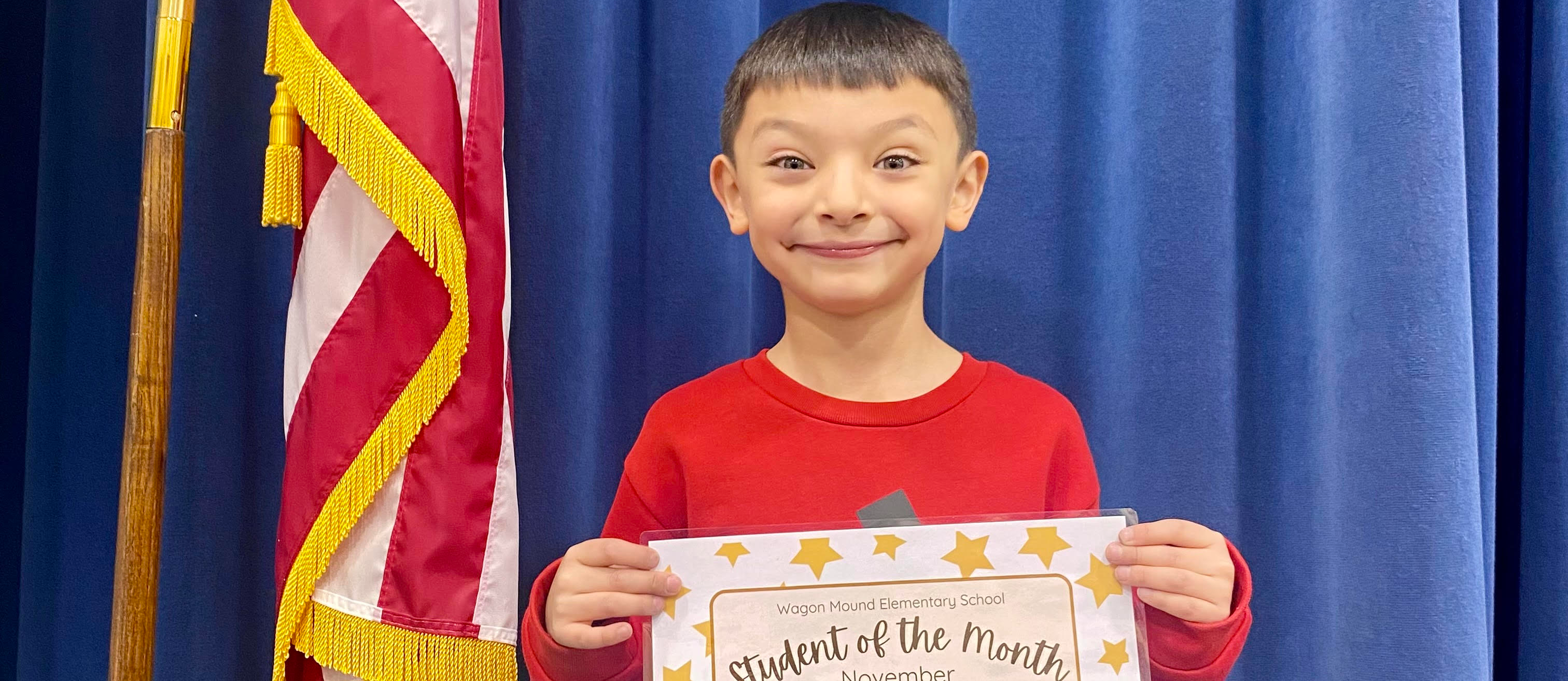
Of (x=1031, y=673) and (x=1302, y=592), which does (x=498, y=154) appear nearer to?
(x=1031, y=673)

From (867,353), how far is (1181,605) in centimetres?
36

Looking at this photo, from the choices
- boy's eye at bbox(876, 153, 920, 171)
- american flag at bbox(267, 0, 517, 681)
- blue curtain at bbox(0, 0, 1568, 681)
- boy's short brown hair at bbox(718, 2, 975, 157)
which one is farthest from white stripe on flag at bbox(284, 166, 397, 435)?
boy's eye at bbox(876, 153, 920, 171)

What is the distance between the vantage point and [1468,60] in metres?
1.26

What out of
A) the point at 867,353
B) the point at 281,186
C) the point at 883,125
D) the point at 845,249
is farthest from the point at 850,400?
the point at 281,186

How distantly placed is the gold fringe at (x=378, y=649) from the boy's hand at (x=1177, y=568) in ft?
2.14

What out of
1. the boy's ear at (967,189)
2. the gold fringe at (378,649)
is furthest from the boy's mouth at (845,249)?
the gold fringe at (378,649)

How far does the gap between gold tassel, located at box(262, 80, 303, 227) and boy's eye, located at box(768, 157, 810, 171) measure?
19.8 inches

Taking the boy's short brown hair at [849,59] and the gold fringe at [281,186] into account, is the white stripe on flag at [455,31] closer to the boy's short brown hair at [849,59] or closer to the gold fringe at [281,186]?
the gold fringe at [281,186]

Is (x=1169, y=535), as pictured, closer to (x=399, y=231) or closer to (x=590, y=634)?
(x=590, y=634)

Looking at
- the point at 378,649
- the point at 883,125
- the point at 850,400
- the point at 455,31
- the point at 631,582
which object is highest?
the point at 455,31

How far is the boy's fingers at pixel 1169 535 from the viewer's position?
847 millimetres

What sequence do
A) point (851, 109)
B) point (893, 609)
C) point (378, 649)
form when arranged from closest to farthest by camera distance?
point (893, 609), point (851, 109), point (378, 649)

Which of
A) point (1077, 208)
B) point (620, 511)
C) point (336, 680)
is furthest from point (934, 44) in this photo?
point (336, 680)

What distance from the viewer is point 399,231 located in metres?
1.06
